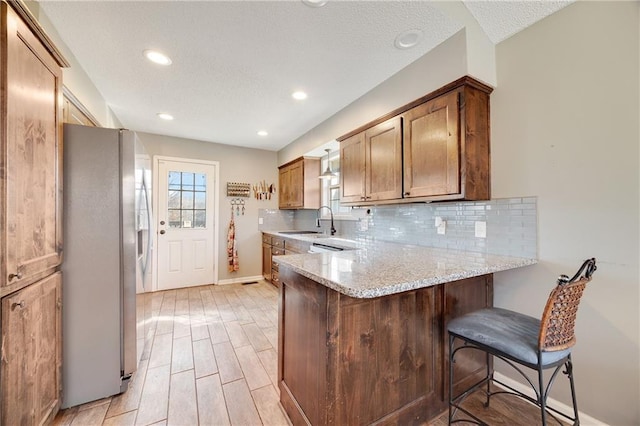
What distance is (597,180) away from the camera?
4.80 feet

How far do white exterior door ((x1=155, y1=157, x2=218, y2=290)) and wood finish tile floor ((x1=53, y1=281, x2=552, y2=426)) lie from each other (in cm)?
115

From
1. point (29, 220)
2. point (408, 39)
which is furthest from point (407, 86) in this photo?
point (29, 220)

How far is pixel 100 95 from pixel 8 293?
7.90 ft

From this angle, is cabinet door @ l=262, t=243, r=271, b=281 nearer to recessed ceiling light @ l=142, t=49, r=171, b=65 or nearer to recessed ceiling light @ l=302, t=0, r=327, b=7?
recessed ceiling light @ l=142, t=49, r=171, b=65

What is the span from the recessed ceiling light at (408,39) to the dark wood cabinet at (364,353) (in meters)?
1.72

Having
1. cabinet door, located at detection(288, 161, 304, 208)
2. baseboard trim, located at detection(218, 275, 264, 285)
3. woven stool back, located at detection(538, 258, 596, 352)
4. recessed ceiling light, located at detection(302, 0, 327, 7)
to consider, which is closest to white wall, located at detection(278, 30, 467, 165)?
cabinet door, located at detection(288, 161, 304, 208)

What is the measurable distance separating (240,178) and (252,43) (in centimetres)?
306

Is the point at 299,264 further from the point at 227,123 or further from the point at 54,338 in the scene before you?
the point at 227,123

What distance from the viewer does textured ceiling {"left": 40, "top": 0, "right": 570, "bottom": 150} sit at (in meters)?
1.63

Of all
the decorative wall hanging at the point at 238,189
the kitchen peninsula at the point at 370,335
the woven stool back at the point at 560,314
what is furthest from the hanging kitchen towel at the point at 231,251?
the woven stool back at the point at 560,314

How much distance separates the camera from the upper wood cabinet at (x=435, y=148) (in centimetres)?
182

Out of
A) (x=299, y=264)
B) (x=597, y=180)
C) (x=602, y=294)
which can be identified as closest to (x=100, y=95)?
(x=299, y=264)

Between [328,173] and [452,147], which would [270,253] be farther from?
[452,147]

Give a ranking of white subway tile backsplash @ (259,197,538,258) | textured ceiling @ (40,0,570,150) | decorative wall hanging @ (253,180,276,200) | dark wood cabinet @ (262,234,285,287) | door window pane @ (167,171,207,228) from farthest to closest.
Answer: decorative wall hanging @ (253,180,276,200)
door window pane @ (167,171,207,228)
dark wood cabinet @ (262,234,285,287)
white subway tile backsplash @ (259,197,538,258)
textured ceiling @ (40,0,570,150)
